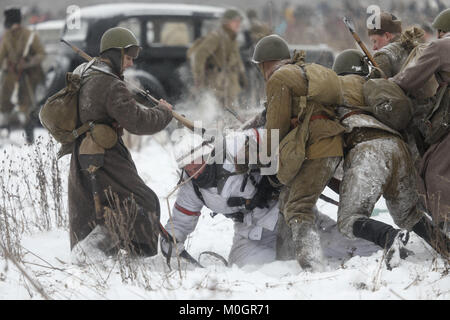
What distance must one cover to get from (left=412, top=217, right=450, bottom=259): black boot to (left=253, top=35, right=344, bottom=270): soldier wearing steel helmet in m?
0.74

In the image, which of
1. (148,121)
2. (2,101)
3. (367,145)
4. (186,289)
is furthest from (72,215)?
(2,101)

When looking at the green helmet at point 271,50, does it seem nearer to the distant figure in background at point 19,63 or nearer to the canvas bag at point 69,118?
the canvas bag at point 69,118

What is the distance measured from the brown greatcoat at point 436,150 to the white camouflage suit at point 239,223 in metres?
1.12

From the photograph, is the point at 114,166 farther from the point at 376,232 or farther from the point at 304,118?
the point at 376,232

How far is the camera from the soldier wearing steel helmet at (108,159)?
13.7 feet

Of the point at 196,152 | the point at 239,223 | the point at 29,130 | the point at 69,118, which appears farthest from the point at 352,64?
the point at 29,130

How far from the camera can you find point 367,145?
405cm

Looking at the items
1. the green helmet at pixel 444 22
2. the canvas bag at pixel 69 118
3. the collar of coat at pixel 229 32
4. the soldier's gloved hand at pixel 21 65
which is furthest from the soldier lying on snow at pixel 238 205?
the soldier's gloved hand at pixel 21 65

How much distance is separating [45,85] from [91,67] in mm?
6068

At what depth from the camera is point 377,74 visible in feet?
14.7

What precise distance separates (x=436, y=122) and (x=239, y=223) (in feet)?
5.37

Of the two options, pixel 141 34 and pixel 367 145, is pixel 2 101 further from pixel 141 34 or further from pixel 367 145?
pixel 367 145

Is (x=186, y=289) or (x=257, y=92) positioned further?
(x=257, y=92)
